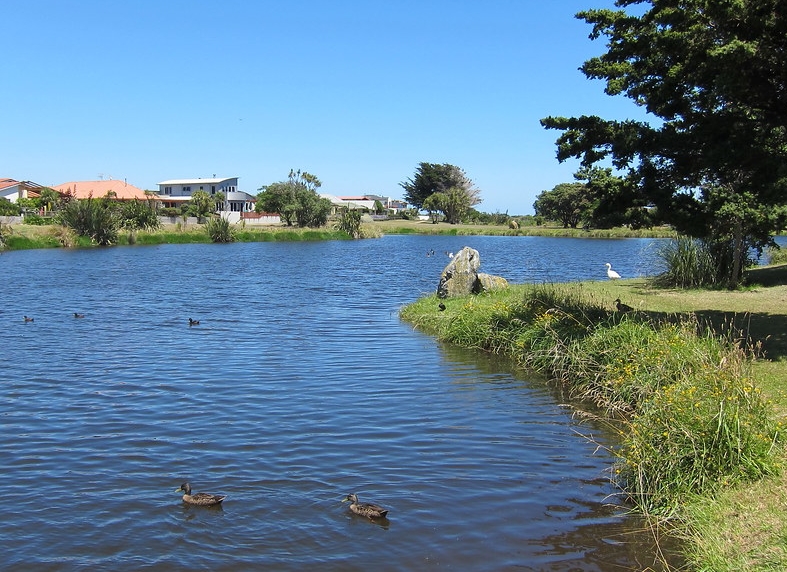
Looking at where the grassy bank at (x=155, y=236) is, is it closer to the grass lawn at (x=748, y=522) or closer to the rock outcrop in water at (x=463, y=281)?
the rock outcrop in water at (x=463, y=281)

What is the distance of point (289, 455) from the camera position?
9922mm

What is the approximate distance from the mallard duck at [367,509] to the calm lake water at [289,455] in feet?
0.37

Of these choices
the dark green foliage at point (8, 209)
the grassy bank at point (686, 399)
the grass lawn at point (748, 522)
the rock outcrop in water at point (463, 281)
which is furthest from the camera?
the dark green foliage at point (8, 209)

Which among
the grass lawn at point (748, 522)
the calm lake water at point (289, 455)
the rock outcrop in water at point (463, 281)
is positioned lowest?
the calm lake water at point (289, 455)

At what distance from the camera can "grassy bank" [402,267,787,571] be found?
6.67 m

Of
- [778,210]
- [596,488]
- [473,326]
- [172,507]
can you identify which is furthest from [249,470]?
[778,210]

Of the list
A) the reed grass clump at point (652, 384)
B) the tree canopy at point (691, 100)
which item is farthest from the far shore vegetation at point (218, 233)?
the tree canopy at point (691, 100)

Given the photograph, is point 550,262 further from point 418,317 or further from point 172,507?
point 172,507

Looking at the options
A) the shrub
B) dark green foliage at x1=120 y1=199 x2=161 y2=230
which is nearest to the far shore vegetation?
dark green foliage at x1=120 y1=199 x2=161 y2=230

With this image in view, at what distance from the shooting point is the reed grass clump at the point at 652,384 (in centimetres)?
747

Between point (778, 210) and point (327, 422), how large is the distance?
1569 centimetres

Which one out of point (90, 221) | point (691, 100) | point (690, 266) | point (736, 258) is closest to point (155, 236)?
point (90, 221)

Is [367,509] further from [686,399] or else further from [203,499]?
[686,399]

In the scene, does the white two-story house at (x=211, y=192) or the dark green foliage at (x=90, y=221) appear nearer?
the dark green foliage at (x=90, y=221)
